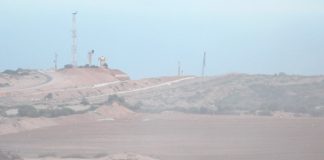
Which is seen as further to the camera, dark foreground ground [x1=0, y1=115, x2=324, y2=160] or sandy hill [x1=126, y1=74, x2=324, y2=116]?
sandy hill [x1=126, y1=74, x2=324, y2=116]

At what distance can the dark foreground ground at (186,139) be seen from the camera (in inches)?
1487

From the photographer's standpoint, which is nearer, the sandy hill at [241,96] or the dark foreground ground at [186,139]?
the dark foreground ground at [186,139]

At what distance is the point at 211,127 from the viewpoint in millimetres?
54125

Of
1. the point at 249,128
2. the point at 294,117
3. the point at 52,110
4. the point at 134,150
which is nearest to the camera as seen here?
the point at 134,150

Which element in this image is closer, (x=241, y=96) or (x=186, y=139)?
(x=186, y=139)

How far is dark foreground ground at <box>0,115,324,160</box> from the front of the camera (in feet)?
124

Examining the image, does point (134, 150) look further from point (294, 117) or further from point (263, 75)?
point (263, 75)

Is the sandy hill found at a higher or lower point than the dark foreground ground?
lower

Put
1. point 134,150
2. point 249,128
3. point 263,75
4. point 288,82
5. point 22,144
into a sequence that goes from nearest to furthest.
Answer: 1. point 134,150
2. point 22,144
3. point 249,128
4. point 288,82
5. point 263,75

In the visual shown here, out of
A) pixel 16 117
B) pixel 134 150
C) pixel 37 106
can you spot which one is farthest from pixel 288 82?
pixel 134 150

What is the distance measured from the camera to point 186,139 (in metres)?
45.1

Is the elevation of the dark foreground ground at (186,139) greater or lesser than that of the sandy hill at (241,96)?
greater

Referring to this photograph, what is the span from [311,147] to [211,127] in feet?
45.9

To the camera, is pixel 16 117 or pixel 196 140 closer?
pixel 196 140
